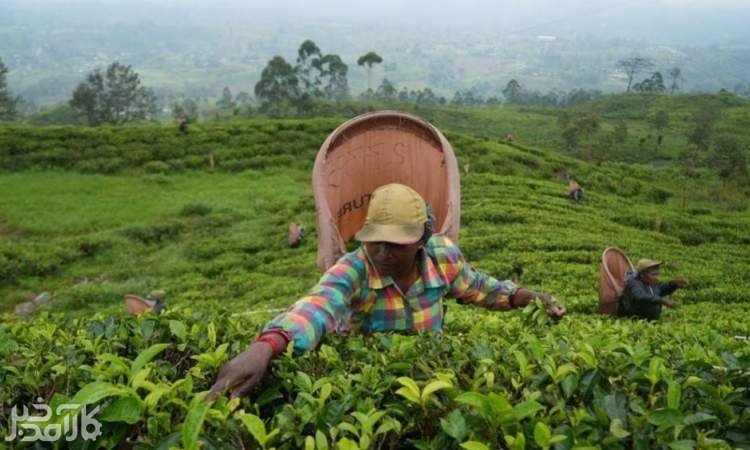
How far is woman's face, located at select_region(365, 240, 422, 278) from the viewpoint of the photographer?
8.63 ft

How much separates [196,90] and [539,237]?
15150 cm

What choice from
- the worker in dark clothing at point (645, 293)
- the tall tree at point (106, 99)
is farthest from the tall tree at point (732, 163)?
the tall tree at point (106, 99)

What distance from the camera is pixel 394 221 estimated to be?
2.60 m

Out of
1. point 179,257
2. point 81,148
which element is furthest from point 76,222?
point 81,148

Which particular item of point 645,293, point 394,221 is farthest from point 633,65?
point 394,221

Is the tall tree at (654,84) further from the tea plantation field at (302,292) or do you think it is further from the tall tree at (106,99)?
the tall tree at (106,99)

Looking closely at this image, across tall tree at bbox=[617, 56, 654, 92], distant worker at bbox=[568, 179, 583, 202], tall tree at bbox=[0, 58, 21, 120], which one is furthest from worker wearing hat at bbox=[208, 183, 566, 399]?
tall tree at bbox=[617, 56, 654, 92]

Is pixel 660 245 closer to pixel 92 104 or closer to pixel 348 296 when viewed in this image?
pixel 348 296

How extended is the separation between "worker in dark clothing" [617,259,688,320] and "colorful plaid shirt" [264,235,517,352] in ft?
14.6

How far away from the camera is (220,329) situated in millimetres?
2400

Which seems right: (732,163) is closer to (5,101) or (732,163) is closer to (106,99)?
(106,99)

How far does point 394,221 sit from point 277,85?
42715mm

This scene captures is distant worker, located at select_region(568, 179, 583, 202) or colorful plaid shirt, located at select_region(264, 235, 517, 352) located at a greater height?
colorful plaid shirt, located at select_region(264, 235, 517, 352)

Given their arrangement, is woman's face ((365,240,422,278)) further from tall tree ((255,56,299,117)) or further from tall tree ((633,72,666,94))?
tall tree ((633,72,666,94))
